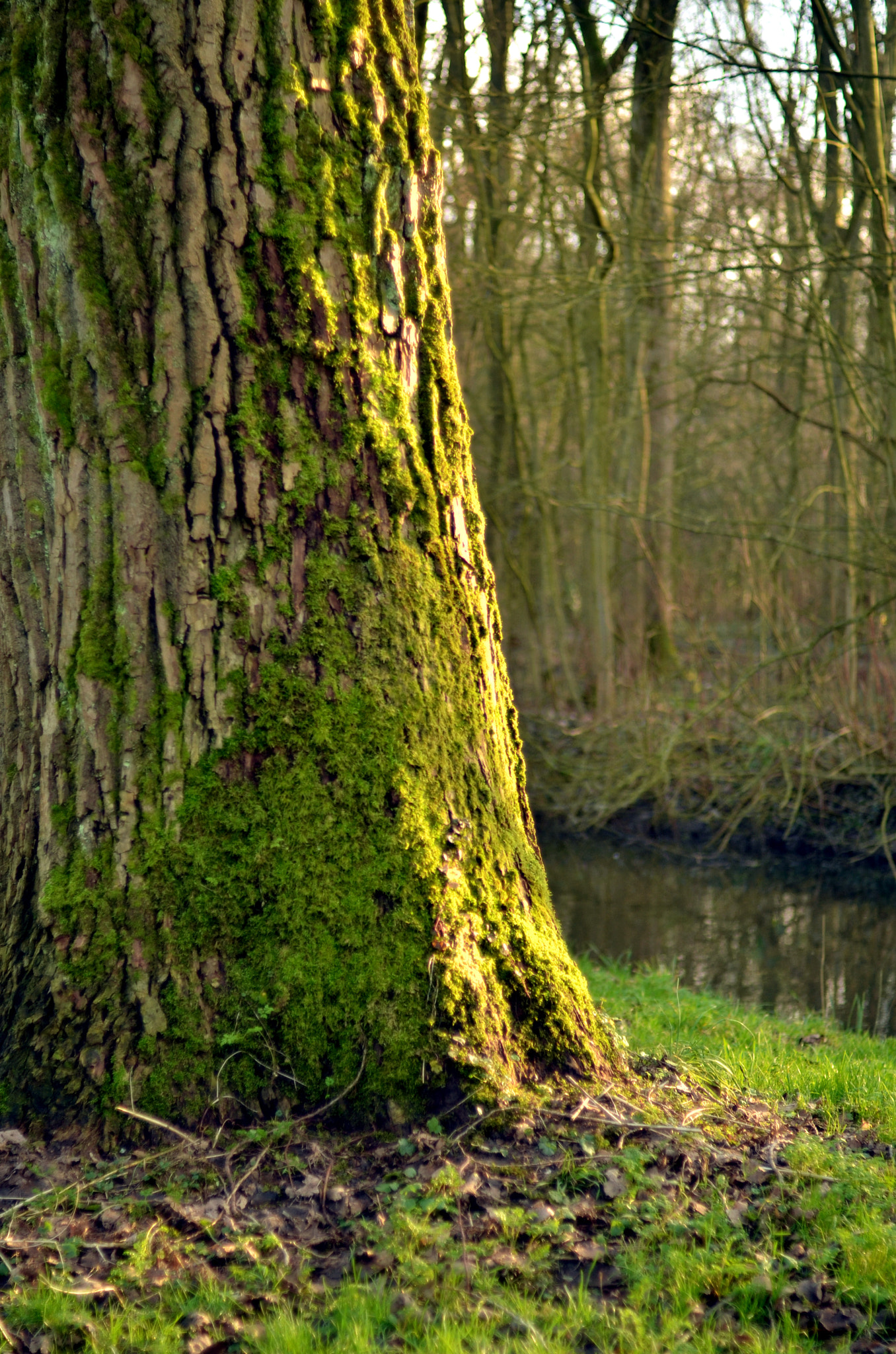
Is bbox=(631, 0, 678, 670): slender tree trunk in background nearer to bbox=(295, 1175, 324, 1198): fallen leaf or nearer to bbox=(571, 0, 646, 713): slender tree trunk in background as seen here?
bbox=(571, 0, 646, 713): slender tree trunk in background

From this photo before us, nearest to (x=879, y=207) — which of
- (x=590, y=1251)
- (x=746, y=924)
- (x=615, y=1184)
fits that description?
(x=746, y=924)

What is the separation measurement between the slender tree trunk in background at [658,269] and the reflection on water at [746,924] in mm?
3133

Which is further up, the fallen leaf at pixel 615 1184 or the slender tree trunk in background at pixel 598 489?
the slender tree trunk in background at pixel 598 489

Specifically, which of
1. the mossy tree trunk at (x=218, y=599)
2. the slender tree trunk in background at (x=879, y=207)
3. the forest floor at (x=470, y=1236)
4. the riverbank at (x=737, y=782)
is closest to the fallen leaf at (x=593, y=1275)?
the forest floor at (x=470, y=1236)

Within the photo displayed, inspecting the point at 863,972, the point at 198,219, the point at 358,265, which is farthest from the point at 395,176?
the point at 863,972

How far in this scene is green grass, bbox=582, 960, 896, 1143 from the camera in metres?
3.42

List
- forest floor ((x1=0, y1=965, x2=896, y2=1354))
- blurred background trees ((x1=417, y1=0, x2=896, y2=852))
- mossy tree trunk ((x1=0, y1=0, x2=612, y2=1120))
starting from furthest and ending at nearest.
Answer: blurred background trees ((x1=417, y1=0, x2=896, y2=852)) < mossy tree trunk ((x1=0, y1=0, x2=612, y2=1120)) < forest floor ((x1=0, y1=965, x2=896, y2=1354))

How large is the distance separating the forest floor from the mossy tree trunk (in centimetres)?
19

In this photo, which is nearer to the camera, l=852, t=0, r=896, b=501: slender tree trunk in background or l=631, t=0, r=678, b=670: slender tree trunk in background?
l=852, t=0, r=896, b=501: slender tree trunk in background

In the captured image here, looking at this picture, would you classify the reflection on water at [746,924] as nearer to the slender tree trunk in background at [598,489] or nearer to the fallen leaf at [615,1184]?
the slender tree trunk in background at [598,489]

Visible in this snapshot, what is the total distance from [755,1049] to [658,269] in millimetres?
9319

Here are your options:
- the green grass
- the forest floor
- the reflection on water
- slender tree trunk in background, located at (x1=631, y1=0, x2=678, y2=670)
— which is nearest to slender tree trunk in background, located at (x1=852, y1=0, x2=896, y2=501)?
slender tree trunk in background, located at (x1=631, y1=0, x2=678, y2=670)

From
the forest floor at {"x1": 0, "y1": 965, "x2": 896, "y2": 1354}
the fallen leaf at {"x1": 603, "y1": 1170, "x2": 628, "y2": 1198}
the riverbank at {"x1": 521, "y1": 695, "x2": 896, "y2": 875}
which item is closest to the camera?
the forest floor at {"x1": 0, "y1": 965, "x2": 896, "y2": 1354}

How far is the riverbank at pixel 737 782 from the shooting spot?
10.7 m
